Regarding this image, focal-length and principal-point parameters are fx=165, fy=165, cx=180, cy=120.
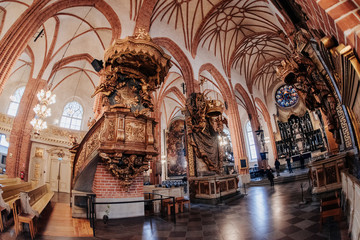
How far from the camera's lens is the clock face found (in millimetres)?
21750

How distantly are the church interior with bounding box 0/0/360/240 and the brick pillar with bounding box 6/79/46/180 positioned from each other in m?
0.07

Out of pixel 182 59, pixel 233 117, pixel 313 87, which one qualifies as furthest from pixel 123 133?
pixel 233 117

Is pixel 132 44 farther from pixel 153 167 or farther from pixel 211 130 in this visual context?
pixel 153 167

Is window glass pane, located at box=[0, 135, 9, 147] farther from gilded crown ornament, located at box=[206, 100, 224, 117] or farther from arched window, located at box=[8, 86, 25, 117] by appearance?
gilded crown ornament, located at box=[206, 100, 224, 117]

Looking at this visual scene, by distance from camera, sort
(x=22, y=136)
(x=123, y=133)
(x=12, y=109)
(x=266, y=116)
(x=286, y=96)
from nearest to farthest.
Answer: (x=123, y=133) → (x=22, y=136) → (x=12, y=109) → (x=286, y=96) → (x=266, y=116)

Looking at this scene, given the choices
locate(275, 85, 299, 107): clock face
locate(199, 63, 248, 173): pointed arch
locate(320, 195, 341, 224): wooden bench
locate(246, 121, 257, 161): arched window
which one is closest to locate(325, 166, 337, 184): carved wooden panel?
locate(320, 195, 341, 224): wooden bench

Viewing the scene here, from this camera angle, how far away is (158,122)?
744 centimetres

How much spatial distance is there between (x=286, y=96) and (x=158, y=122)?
2169cm

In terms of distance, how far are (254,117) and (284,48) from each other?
7.83m

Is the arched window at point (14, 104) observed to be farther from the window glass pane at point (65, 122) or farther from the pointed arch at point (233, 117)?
the pointed arch at point (233, 117)

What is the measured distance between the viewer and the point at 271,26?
13875 millimetres

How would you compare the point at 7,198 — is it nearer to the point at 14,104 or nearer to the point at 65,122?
the point at 14,104

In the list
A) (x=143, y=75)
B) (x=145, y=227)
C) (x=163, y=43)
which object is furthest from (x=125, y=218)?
(x=163, y=43)

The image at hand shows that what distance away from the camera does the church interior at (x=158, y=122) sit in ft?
9.46
